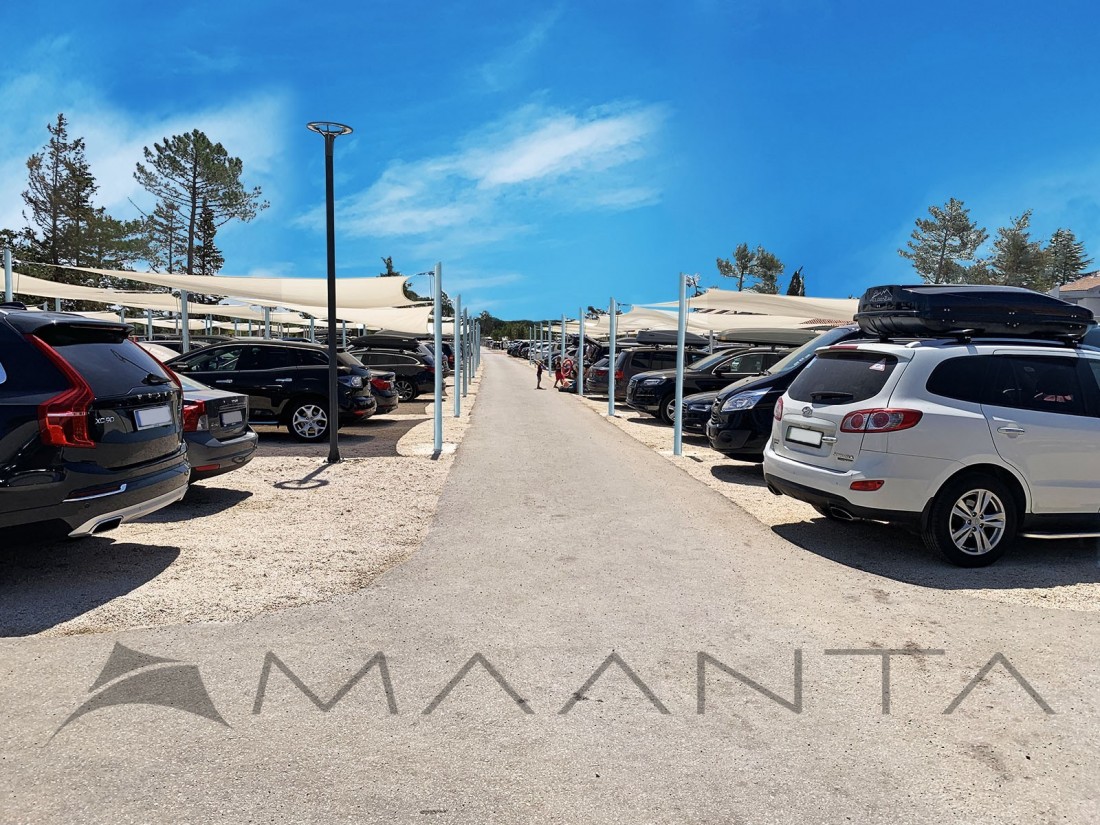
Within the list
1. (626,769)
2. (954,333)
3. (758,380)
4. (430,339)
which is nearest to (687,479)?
(758,380)

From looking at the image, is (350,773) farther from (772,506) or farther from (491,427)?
(491,427)

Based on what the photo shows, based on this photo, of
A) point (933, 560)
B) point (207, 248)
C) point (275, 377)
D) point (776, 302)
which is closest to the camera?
point (933, 560)

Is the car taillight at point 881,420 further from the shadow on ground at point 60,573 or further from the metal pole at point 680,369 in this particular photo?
the metal pole at point 680,369

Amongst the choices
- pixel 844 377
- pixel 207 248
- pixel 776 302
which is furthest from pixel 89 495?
pixel 207 248

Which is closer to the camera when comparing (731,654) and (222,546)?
(731,654)

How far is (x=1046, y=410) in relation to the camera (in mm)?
6172

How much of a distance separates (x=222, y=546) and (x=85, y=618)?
5.66ft

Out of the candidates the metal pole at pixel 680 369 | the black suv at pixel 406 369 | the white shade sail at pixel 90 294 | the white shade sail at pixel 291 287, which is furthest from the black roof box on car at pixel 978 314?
the white shade sail at pixel 90 294

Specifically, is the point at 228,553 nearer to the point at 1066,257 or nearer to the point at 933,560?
the point at 933,560

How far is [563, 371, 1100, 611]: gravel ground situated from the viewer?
5.56m

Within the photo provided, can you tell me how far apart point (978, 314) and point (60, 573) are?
737 cm

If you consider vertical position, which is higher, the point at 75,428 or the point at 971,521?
the point at 75,428

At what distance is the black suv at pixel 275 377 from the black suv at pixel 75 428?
7.33m

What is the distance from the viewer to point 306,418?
12992mm
